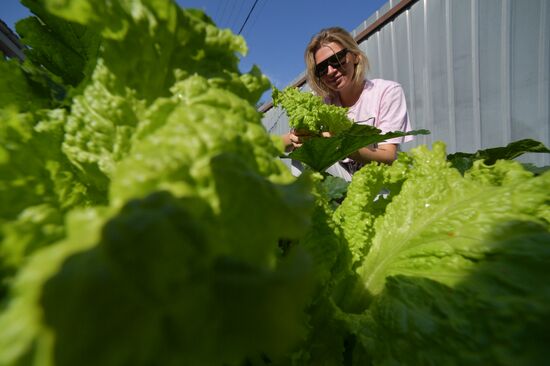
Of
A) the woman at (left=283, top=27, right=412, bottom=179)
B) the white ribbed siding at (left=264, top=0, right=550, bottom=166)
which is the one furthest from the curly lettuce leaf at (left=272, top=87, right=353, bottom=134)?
the white ribbed siding at (left=264, top=0, right=550, bottom=166)

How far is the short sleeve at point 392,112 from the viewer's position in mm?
2502

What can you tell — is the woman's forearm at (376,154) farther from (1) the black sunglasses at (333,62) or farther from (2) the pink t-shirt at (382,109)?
(1) the black sunglasses at (333,62)

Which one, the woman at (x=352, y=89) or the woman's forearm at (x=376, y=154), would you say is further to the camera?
the woman at (x=352, y=89)

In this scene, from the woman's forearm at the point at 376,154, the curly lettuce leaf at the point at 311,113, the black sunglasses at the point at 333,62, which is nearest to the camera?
the curly lettuce leaf at the point at 311,113

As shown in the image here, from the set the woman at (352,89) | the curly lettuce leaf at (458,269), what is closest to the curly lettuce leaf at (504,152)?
the curly lettuce leaf at (458,269)

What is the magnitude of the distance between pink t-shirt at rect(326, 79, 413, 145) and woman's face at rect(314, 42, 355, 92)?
0.19m

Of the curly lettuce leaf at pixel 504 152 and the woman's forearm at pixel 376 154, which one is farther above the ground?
the woman's forearm at pixel 376 154

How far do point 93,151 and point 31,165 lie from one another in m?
0.09

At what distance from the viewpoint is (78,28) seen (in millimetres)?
727

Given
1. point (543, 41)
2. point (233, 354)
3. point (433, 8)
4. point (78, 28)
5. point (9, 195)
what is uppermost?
point (433, 8)

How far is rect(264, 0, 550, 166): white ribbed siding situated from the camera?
9.60 ft

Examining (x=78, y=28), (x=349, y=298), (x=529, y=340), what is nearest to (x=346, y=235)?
(x=349, y=298)

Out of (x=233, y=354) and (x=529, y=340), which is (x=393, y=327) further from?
(x=233, y=354)

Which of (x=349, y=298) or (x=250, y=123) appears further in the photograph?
(x=349, y=298)
